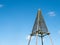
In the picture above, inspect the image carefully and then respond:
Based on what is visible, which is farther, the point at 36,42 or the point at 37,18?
the point at 37,18

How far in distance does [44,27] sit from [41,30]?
657mm

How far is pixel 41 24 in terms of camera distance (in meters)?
17.5

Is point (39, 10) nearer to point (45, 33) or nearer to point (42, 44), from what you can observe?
point (45, 33)

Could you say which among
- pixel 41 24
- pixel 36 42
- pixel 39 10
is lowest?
pixel 36 42

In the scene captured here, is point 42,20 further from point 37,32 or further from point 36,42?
point 36,42

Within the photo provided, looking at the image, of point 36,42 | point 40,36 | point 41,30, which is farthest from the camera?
point 40,36

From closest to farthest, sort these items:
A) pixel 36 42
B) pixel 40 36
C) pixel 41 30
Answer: pixel 36 42 < pixel 41 30 < pixel 40 36

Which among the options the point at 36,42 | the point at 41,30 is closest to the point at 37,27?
the point at 41,30

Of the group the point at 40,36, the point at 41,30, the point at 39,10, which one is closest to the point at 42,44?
A: the point at 40,36

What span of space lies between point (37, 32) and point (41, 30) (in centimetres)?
54

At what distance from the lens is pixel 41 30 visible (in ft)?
56.2

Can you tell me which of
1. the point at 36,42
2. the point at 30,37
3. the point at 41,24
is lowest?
the point at 36,42

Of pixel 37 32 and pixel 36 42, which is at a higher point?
pixel 37 32

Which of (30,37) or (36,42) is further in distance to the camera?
(30,37)
